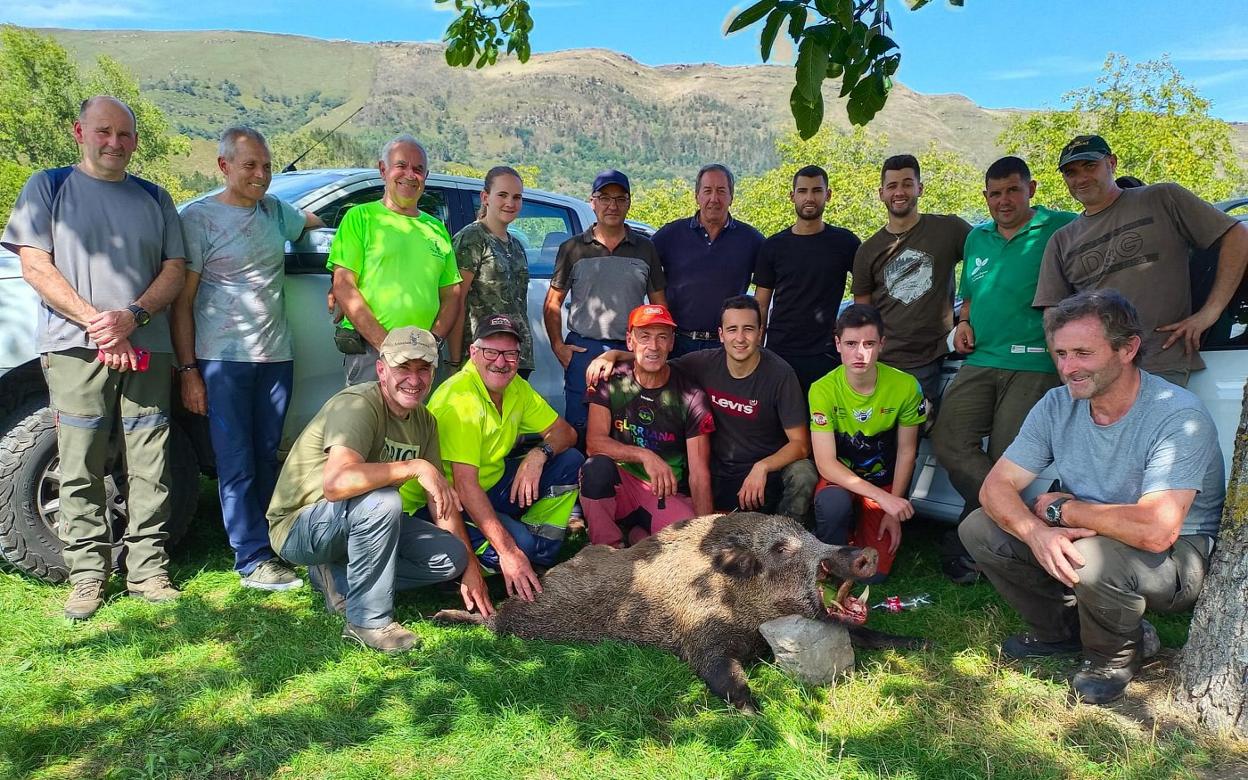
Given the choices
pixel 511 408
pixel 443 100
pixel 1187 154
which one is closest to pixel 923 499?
pixel 511 408

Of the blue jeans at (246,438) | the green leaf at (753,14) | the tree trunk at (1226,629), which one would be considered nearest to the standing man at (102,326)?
the blue jeans at (246,438)

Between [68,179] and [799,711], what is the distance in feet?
13.1

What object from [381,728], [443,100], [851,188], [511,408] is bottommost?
[381,728]

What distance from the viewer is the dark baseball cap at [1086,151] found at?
396cm

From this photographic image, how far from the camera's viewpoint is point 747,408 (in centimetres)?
439

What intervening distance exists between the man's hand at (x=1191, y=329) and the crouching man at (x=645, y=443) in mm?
2210

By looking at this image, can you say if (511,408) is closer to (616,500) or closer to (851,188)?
(616,500)

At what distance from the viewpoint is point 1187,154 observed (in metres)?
22.4

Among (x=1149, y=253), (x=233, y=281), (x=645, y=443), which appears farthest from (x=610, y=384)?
(x=1149, y=253)

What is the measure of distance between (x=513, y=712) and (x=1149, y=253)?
354cm

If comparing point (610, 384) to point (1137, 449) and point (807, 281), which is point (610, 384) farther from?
point (1137, 449)

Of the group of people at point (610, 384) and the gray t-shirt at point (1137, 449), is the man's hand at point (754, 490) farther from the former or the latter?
the gray t-shirt at point (1137, 449)

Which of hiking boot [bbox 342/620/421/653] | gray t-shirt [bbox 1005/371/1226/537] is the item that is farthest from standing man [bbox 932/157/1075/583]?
hiking boot [bbox 342/620/421/653]

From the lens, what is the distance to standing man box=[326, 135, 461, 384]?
4.15 meters
